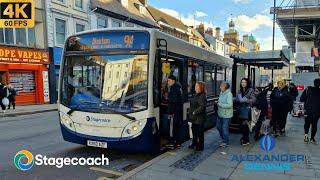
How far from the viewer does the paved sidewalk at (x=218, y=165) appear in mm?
5727

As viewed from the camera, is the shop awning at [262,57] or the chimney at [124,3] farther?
the chimney at [124,3]

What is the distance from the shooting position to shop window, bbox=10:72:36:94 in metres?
22.1

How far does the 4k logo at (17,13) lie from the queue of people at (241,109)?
6039 millimetres

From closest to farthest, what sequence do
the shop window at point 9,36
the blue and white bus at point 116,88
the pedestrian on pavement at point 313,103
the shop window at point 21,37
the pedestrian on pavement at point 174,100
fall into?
the blue and white bus at point 116,88 < the pedestrian on pavement at point 174,100 < the pedestrian on pavement at point 313,103 < the shop window at point 9,36 < the shop window at point 21,37

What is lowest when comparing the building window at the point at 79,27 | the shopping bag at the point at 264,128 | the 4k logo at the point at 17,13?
the shopping bag at the point at 264,128

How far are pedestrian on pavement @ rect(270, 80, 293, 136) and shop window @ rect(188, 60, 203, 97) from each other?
7.54ft

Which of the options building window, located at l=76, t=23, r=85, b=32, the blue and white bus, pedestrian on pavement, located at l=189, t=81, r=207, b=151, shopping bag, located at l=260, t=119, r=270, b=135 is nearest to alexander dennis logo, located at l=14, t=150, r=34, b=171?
the blue and white bus

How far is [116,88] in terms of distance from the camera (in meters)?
6.84

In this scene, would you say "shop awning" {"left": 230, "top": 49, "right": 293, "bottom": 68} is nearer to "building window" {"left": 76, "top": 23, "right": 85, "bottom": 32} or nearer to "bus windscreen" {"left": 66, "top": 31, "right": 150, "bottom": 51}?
"bus windscreen" {"left": 66, "top": 31, "right": 150, "bottom": 51}

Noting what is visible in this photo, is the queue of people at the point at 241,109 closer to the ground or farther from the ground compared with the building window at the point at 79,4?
closer to the ground

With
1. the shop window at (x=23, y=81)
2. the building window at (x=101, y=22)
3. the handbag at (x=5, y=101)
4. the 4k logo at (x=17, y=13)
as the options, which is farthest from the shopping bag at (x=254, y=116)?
the building window at (x=101, y=22)

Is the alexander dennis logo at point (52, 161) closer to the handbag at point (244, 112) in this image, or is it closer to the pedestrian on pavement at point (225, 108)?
the pedestrian on pavement at point (225, 108)

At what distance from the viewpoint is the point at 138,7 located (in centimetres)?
4031

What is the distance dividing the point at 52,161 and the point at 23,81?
57.3ft
